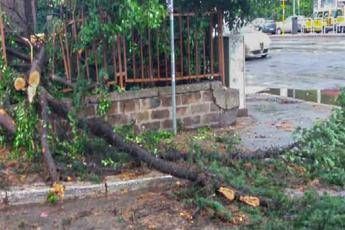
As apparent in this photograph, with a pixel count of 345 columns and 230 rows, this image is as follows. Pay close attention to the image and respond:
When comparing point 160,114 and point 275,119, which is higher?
point 160,114

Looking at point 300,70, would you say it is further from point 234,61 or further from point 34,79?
point 34,79

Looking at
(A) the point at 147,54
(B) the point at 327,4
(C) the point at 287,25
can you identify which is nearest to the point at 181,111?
(A) the point at 147,54

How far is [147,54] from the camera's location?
29.7 ft

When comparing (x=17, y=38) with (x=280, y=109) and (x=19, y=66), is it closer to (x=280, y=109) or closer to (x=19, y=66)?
(x=19, y=66)

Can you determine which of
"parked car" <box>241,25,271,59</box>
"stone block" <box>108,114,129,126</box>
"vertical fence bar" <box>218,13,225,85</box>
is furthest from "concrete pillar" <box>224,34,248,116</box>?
A: "parked car" <box>241,25,271,59</box>

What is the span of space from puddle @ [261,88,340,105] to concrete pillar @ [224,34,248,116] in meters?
3.05

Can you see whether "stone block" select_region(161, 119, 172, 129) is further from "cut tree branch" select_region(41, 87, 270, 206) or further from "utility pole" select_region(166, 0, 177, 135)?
"cut tree branch" select_region(41, 87, 270, 206)

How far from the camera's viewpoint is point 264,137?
29.5 feet

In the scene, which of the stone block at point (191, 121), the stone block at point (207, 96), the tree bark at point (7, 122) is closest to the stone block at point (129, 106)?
the stone block at point (191, 121)

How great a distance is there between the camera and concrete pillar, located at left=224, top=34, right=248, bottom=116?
32.9 ft

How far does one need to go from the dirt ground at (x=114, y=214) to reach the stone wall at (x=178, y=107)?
210 cm

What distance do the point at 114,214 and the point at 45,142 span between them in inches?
56.8

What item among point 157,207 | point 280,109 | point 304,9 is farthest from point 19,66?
point 304,9

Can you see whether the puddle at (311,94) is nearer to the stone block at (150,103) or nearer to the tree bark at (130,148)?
the stone block at (150,103)
